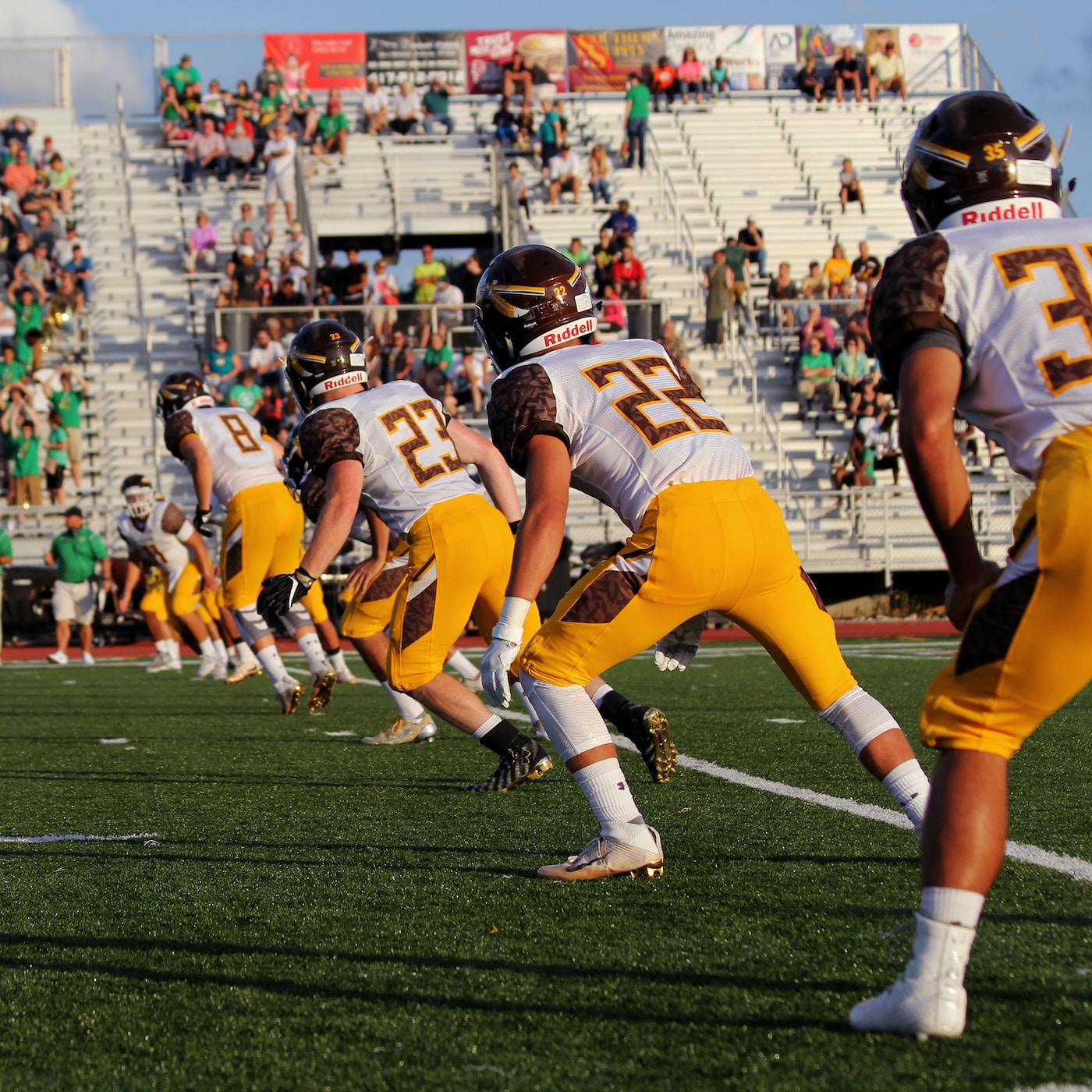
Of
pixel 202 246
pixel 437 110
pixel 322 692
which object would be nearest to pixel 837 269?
pixel 437 110

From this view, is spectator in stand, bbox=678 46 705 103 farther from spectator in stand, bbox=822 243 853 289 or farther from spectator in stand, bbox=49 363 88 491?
spectator in stand, bbox=49 363 88 491

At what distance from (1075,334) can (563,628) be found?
1.57 meters

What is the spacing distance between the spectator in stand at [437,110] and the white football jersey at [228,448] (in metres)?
18.4

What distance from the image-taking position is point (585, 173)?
81.1 feet

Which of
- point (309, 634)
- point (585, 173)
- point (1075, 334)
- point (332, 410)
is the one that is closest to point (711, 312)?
point (585, 173)

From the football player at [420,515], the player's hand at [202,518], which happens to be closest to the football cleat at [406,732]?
the football player at [420,515]

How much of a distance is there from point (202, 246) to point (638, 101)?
25.0 ft

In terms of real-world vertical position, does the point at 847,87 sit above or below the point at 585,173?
above

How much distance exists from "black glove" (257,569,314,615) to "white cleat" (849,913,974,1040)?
3.54m

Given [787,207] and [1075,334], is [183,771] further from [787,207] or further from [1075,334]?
[787,207]

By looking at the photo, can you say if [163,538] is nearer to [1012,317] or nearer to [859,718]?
[859,718]

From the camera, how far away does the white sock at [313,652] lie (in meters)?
8.59

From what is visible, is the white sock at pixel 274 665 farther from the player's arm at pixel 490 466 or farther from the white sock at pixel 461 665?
the player's arm at pixel 490 466

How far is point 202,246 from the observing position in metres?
23.0
